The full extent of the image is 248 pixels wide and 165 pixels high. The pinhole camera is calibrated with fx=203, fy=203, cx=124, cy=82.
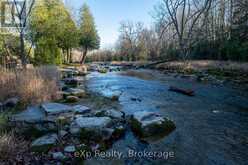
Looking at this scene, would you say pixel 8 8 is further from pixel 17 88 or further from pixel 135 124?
pixel 135 124

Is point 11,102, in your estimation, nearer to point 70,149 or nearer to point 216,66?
point 70,149

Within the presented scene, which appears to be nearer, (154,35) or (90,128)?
(90,128)

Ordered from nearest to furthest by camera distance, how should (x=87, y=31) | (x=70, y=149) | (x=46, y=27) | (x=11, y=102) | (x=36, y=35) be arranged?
(x=70, y=149) → (x=11, y=102) → (x=36, y=35) → (x=46, y=27) → (x=87, y=31)

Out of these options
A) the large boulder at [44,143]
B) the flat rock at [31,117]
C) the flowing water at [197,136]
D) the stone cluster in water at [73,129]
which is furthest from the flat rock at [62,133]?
the flowing water at [197,136]

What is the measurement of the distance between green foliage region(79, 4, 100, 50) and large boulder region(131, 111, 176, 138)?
31.9 meters

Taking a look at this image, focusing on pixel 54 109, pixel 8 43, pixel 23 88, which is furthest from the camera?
pixel 8 43

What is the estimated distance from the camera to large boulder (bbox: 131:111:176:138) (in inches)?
190

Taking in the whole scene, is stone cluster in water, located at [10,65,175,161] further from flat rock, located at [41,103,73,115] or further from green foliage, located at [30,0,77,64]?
green foliage, located at [30,0,77,64]

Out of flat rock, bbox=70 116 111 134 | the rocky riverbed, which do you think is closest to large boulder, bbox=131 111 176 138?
the rocky riverbed

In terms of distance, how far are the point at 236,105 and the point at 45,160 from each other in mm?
6977

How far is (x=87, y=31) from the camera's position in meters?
35.5

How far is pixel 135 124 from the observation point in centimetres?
517

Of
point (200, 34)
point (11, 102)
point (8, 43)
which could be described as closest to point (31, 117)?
point (11, 102)

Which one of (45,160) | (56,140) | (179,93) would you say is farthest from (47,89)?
(179,93)
